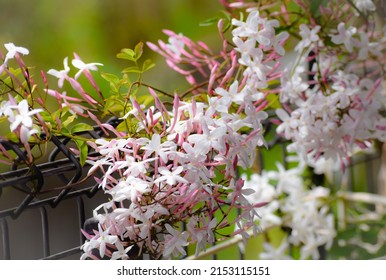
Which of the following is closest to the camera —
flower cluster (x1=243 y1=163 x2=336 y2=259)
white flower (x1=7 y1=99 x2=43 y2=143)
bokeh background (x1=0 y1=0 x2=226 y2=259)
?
white flower (x1=7 y1=99 x2=43 y2=143)

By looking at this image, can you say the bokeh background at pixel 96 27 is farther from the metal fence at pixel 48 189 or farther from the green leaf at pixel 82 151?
the green leaf at pixel 82 151

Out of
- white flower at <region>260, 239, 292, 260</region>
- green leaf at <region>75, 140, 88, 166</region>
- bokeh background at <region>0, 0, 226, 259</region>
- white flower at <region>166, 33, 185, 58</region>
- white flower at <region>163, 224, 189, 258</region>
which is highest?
bokeh background at <region>0, 0, 226, 259</region>

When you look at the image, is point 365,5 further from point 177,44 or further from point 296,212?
point 296,212

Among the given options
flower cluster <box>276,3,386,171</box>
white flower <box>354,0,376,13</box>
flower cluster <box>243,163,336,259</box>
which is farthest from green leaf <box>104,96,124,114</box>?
flower cluster <box>243,163,336,259</box>

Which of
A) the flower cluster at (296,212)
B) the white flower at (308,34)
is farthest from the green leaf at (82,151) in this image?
the flower cluster at (296,212)

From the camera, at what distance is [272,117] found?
3.27 feet

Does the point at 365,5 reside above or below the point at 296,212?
above

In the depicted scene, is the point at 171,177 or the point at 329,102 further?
the point at 329,102

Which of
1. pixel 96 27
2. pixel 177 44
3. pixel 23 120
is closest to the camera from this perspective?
pixel 23 120

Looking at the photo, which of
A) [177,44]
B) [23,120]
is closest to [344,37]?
[177,44]

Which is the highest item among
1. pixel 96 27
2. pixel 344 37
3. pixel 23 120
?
pixel 96 27

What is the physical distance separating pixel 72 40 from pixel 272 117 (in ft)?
3.44

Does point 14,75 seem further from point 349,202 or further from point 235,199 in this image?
point 349,202

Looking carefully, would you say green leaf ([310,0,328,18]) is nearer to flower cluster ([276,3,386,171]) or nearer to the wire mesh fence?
flower cluster ([276,3,386,171])
